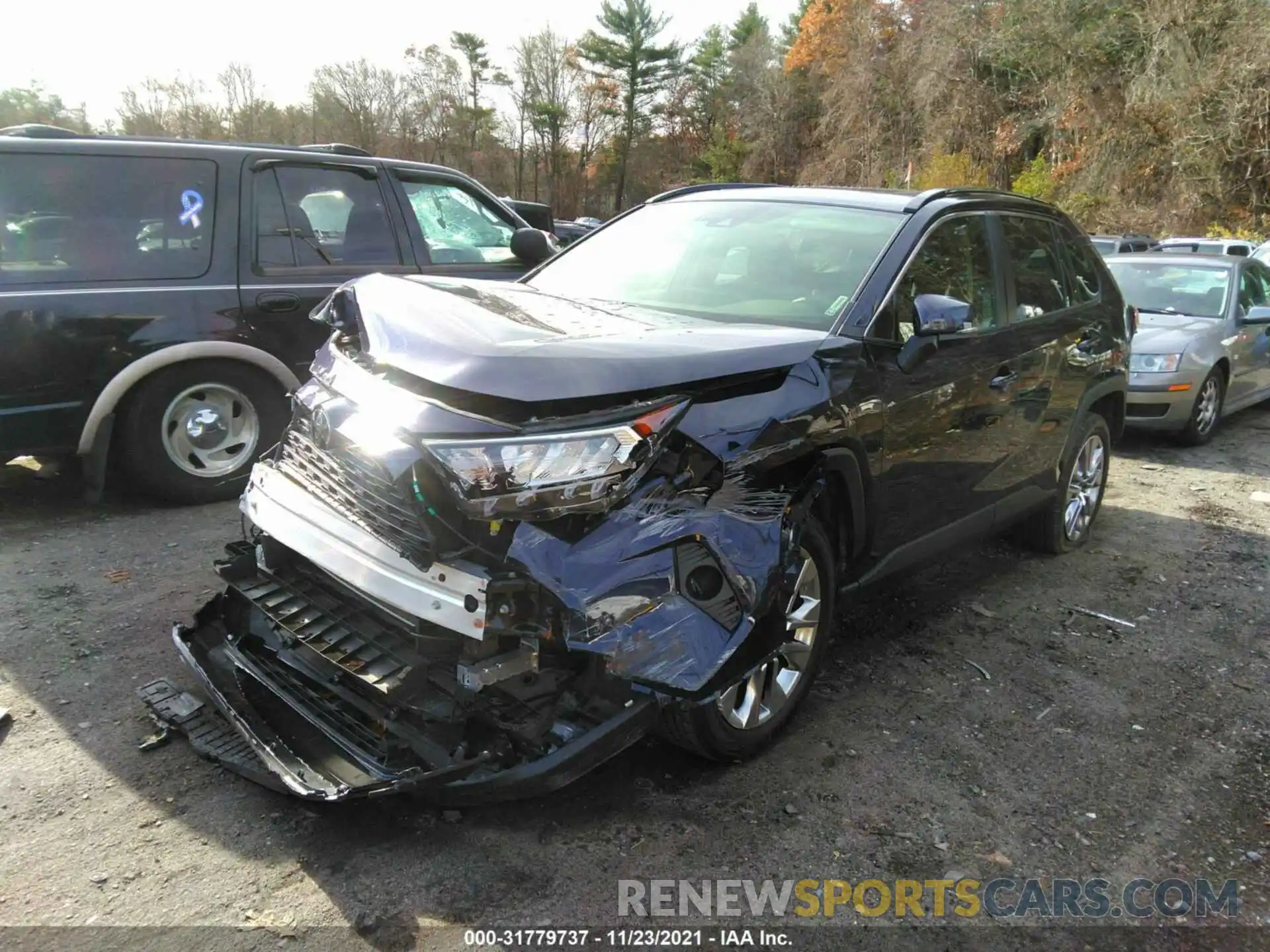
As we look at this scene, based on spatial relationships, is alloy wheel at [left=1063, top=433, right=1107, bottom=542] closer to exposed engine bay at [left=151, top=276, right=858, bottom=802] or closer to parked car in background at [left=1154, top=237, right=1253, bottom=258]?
exposed engine bay at [left=151, top=276, right=858, bottom=802]

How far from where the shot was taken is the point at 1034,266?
4.59m

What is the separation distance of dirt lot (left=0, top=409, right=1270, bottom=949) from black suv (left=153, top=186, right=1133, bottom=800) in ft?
0.72

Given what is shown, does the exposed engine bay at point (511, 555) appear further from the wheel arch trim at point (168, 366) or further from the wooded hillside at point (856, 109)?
the wooded hillside at point (856, 109)

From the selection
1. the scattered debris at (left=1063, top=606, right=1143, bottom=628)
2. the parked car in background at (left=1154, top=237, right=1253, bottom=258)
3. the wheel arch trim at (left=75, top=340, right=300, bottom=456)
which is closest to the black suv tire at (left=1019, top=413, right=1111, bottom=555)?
the scattered debris at (left=1063, top=606, right=1143, bottom=628)

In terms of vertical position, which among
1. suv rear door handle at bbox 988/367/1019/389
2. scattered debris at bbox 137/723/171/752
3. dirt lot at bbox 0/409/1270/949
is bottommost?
dirt lot at bbox 0/409/1270/949

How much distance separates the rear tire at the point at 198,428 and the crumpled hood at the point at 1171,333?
22.9 ft

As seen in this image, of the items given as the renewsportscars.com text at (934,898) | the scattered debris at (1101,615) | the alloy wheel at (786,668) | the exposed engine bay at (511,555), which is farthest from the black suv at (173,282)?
the renewsportscars.com text at (934,898)

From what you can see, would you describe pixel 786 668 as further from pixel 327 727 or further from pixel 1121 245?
pixel 1121 245

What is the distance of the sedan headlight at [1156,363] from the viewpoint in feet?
25.7

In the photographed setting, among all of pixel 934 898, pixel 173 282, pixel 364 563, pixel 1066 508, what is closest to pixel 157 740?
pixel 364 563

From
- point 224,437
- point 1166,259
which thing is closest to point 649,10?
point 1166,259

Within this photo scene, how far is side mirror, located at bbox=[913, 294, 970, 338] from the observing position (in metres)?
3.29

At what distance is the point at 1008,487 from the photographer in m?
4.39

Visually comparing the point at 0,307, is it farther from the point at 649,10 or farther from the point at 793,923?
the point at 649,10
